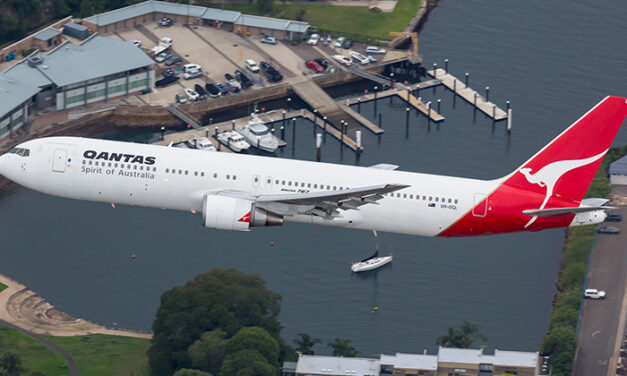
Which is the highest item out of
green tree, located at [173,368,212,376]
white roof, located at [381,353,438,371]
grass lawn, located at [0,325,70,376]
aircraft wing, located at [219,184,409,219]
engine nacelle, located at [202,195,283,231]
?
aircraft wing, located at [219,184,409,219]

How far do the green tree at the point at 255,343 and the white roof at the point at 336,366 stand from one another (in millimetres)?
4953

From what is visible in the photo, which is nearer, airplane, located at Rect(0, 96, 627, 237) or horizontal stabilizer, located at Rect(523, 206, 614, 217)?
horizontal stabilizer, located at Rect(523, 206, 614, 217)

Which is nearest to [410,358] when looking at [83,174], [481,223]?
[481,223]

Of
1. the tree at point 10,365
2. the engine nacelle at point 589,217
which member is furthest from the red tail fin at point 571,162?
the tree at point 10,365

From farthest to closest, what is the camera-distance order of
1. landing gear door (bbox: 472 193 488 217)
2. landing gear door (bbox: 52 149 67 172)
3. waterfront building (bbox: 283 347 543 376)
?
1. waterfront building (bbox: 283 347 543 376)
2. landing gear door (bbox: 52 149 67 172)
3. landing gear door (bbox: 472 193 488 217)

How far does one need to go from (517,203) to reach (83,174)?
40056 mm

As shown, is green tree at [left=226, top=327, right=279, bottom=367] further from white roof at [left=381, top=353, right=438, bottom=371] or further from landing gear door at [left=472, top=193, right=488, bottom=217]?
landing gear door at [left=472, top=193, right=488, bottom=217]

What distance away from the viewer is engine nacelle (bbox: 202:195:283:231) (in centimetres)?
15112

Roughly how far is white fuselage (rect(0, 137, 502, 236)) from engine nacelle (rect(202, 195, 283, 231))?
1895 millimetres

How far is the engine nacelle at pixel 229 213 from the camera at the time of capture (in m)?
151

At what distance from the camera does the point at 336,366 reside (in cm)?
19750

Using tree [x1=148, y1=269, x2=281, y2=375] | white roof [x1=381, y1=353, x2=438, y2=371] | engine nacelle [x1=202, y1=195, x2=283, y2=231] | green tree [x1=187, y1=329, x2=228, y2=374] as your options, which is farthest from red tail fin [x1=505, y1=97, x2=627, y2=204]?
tree [x1=148, y1=269, x2=281, y2=375]

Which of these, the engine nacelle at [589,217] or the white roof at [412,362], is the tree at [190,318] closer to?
the white roof at [412,362]

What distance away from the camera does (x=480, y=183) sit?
155500mm
